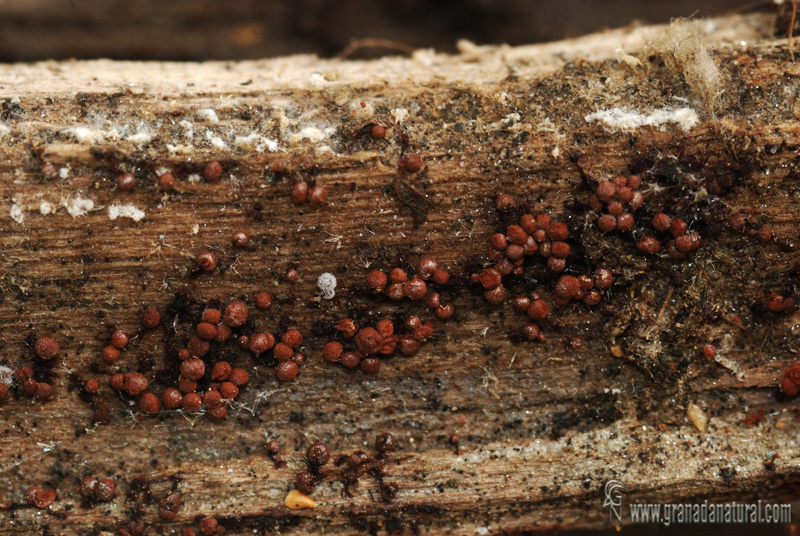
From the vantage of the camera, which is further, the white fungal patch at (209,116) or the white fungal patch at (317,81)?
the white fungal patch at (317,81)

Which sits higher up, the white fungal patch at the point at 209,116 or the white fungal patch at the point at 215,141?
the white fungal patch at the point at 209,116

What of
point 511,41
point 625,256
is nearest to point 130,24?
point 511,41

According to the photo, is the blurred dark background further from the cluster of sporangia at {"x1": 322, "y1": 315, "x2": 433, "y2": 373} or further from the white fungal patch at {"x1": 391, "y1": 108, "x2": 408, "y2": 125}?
the cluster of sporangia at {"x1": 322, "y1": 315, "x2": 433, "y2": 373}

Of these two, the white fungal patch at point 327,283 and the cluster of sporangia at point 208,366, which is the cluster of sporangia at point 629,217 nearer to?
the white fungal patch at point 327,283

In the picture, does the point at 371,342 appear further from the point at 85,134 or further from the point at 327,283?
the point at 85,134

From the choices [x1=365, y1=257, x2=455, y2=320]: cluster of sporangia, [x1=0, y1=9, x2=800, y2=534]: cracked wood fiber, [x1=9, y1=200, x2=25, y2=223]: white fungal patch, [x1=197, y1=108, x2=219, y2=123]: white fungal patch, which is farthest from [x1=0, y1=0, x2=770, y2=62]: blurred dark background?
[x1=365, y1=257, x2=455, y2=320]: cluster of sporangia

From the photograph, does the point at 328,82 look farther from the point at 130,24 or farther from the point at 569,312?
the point at 130,24

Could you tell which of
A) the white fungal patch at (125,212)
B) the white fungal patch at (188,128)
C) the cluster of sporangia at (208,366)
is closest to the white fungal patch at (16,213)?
the white fungal patch at (125,212)

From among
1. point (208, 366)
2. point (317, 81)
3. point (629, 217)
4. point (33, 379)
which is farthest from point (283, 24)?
point (629, 217)
